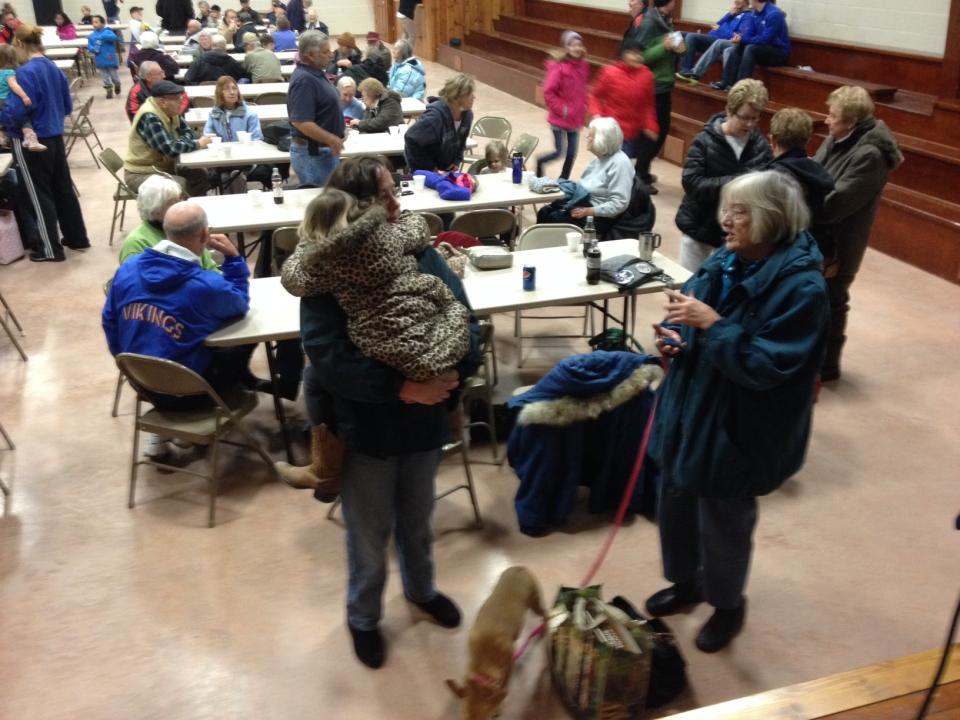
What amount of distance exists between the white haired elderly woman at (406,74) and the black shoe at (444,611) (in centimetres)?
672

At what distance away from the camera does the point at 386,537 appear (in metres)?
2.60

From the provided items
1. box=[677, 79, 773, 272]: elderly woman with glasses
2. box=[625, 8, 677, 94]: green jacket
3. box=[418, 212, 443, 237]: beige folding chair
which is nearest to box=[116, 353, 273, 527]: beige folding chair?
box=[418, 212, 443, 237]: beige folding chair

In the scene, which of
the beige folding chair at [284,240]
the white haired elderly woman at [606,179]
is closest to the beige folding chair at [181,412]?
the beige folding chair at [284,240]

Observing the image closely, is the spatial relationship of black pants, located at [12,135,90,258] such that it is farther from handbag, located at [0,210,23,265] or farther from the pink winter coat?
the pink winter coat

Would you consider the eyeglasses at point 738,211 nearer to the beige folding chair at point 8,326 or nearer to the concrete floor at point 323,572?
the concrete floor at point 323,572

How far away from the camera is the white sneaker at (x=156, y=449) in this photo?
12.7 ft

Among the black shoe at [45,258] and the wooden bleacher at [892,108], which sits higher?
the wooden bleacher at [892,108]

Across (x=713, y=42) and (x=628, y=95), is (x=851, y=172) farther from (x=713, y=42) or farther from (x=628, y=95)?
(x=713, y=42)

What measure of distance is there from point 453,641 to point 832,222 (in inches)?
104

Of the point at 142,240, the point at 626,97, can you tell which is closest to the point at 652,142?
the point at 626,97

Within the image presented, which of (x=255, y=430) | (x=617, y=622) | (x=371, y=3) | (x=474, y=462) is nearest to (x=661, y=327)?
(x=617, y=622)

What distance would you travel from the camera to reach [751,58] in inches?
323

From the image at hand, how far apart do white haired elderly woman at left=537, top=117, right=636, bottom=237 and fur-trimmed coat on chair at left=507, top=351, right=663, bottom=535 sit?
1916mm

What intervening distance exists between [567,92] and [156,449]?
199 inches
